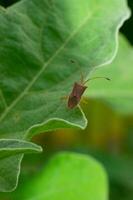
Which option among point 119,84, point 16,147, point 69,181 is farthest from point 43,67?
point 119,84

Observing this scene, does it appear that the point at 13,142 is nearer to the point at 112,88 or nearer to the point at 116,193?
the point at 112,88

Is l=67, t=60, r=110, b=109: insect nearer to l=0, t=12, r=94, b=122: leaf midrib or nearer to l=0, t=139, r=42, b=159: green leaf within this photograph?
l=0, t=12, r=94, b=122: leaf midrib

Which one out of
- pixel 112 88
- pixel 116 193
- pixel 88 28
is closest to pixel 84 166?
pixel 112 88

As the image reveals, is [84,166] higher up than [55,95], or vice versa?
[55,95]

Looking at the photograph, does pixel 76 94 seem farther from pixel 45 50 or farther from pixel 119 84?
pixel 119 84

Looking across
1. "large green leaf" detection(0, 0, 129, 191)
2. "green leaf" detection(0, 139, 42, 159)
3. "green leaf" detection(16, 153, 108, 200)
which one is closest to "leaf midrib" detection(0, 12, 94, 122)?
"large green leaf" detection(0, 0, 129, 191)
